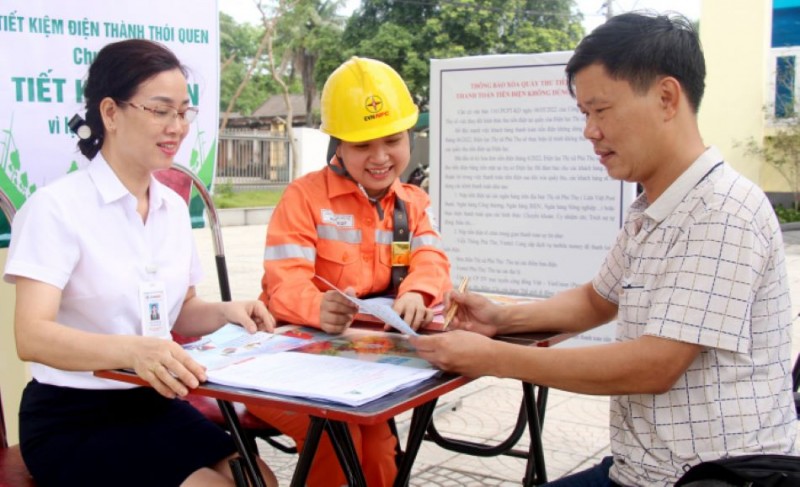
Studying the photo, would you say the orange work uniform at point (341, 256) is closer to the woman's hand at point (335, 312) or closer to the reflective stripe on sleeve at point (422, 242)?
the reflective stripe on sleeve at point (422, 242)

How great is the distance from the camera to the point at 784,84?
17703 mm

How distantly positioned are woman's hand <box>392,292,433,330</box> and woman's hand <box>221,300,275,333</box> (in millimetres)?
302

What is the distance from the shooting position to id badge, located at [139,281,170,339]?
2082mm

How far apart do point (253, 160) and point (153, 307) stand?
21827mm

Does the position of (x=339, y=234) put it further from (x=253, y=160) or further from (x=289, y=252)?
(x=253, y=160)

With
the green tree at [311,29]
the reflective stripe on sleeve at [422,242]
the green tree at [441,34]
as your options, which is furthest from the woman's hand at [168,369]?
the green tree at [311,29]

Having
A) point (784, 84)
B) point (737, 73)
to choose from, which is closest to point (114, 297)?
point (737, 73)

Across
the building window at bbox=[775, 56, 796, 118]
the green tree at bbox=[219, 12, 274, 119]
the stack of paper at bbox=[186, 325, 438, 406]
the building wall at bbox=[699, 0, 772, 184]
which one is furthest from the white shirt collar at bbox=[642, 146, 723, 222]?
the green tree at bbox=[219, 12, 274, 119]

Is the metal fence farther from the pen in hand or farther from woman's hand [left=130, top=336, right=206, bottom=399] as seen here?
woman's hand [left=130, top=336, right=206, bottom=399]

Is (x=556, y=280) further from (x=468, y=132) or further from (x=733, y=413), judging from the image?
(x=733, y=413)

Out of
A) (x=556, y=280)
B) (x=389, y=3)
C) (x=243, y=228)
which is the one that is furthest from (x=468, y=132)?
(x=389, y=3)

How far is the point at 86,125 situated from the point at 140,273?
39 cm

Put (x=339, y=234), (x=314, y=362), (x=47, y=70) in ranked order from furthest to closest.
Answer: (x=47, y=70), (x=339, y=234), (x=314, y=362)

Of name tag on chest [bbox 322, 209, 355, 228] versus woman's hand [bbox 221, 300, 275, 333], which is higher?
name tag on chest [bbox 322, 209, 355, 228]
